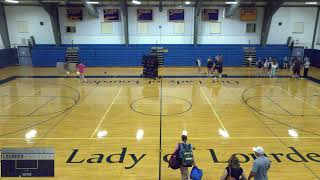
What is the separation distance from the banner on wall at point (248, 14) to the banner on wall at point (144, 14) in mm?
8557

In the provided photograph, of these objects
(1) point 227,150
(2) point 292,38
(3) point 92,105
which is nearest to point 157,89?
(3) point 92,105

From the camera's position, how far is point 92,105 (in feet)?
43.1

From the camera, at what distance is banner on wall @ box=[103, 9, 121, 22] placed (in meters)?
25.7

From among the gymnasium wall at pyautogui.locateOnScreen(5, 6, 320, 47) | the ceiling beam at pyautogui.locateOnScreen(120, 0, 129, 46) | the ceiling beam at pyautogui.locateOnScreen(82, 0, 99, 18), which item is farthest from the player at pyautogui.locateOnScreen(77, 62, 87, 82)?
the gymnasium wall at pyautogui.locateOnScreen(5, 6, 320, 47)

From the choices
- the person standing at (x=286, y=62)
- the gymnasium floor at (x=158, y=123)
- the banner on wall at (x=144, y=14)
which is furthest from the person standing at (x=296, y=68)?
the banner on wall at (x=144, y=14)

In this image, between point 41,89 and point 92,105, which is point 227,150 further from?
point 41,89

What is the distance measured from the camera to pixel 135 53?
25.8 metres

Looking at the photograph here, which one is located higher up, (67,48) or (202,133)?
(67,48)

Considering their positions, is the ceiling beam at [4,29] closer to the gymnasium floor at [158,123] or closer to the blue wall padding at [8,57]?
the blue wall padding at [8,57]

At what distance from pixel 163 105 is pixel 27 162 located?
29.1ft

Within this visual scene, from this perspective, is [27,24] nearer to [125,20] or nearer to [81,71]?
[125,20]

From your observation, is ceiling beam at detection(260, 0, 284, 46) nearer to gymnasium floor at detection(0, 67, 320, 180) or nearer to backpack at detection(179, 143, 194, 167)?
gymnasium floor at detection(0, 67, 320, 180)

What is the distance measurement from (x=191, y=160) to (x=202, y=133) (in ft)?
12.7

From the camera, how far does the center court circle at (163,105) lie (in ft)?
39.7
